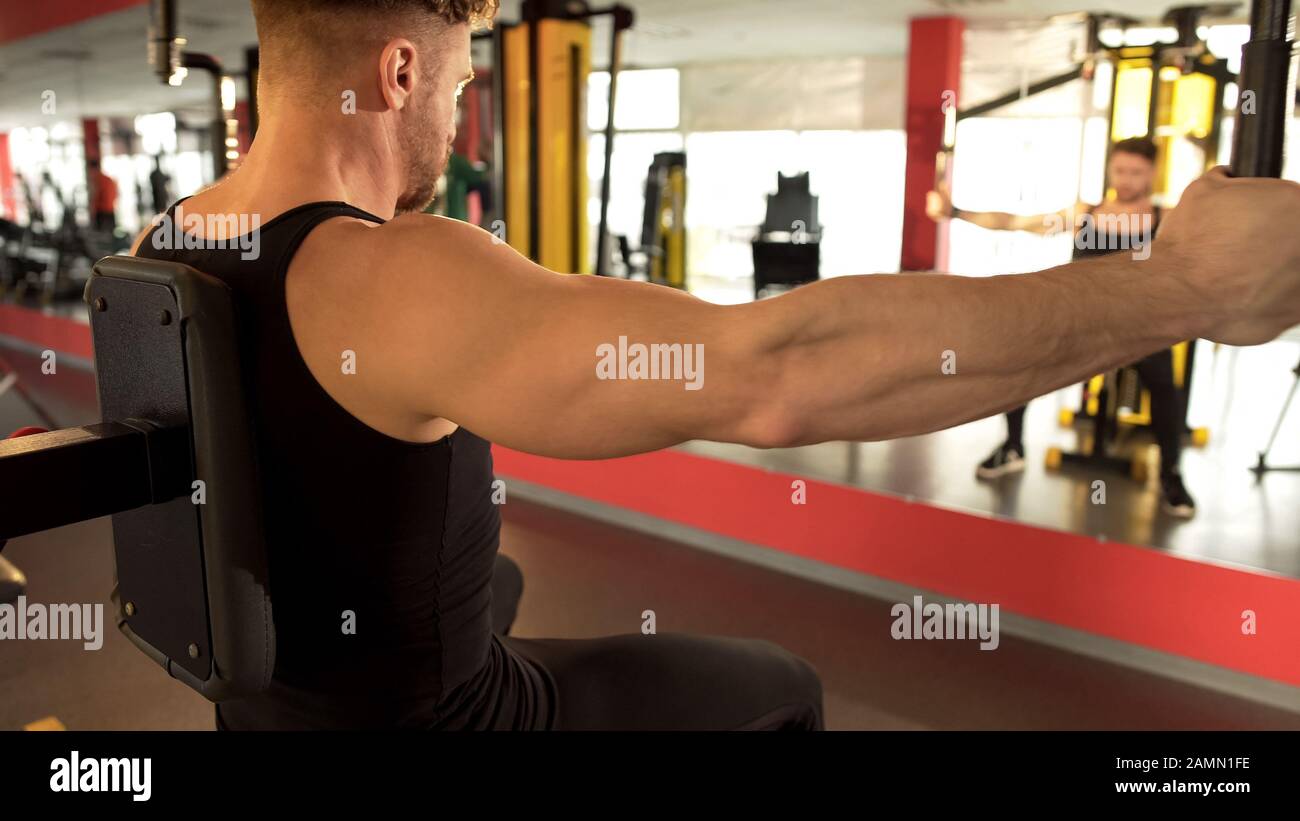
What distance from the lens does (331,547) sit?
0.86m

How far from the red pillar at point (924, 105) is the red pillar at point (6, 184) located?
50.5 ft

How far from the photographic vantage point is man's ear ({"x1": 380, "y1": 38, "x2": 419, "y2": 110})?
34.3 inches

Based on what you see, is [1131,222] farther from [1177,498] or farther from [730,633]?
[730,633]

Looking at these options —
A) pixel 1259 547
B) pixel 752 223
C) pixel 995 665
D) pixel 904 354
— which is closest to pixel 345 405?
pixel 904 354

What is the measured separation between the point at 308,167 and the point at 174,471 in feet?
→ 0.99

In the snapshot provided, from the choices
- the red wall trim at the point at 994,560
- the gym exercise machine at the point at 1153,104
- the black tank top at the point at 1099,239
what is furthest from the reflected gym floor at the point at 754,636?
the gym exercise machine at the point at 1153,104

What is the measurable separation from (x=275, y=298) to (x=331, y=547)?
231 millimetres

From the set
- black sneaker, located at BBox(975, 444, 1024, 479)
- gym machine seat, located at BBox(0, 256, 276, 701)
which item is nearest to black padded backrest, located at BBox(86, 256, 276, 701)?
gym machine seat, located at BBox(0, 256, 276, 701)

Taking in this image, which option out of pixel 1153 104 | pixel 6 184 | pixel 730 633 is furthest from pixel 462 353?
pixel 6 184

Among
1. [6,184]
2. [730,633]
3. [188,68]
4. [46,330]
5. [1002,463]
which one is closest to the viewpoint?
[188,68]

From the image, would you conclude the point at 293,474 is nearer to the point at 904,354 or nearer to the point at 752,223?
the point at 904,354

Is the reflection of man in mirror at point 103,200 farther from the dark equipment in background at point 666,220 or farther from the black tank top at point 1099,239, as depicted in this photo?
the black tank top at point 1099,239

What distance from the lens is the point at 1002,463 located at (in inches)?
151

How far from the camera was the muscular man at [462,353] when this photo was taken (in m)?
0.67
